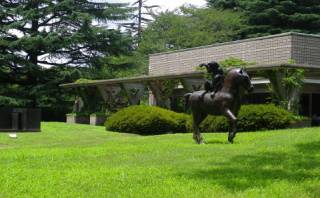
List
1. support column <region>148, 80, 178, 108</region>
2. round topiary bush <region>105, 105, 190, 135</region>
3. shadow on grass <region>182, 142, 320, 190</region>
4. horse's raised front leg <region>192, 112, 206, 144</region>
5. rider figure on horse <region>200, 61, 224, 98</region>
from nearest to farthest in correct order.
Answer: shadow on grass <region>182, 142, 320, 190</region>, rider figure on horse <region>200, 61, 224, 98</region>, horse's raised front leg <region>192, 112, 206, 144</region>, round topiary bush <region>105, 105, 190, 135</region>, support column <region>148, 80, 178, 108</region>

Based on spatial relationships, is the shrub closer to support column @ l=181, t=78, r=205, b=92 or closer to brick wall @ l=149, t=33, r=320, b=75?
brick wall @ l=149, t=33, r=320, b=75

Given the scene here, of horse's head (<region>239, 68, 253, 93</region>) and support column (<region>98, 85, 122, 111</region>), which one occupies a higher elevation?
horse's head (<region>239, 68, 253, 93</region>)

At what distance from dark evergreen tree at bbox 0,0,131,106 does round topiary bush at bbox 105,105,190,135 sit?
19495 millimetres

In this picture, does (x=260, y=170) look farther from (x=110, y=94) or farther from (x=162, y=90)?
(x=110, y=94)

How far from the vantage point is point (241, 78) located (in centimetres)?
1461

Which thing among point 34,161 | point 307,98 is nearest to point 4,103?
point 307,98

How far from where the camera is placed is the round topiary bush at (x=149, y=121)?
A: 24.8 m

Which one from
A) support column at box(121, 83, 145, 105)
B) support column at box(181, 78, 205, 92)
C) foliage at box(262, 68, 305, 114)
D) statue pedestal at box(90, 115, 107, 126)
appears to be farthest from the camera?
statue pedestal at box(90, 115, 107, 126)

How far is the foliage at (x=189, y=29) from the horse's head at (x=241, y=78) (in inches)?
1363

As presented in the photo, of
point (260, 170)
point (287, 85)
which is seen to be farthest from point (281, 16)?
point (260, 170)

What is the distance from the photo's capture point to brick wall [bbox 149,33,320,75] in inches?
1059

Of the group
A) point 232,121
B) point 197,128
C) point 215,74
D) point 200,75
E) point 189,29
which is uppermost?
point 189,29

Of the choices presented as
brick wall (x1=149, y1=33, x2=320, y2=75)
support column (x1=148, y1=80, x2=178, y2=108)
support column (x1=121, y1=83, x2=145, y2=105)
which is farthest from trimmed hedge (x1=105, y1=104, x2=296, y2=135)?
support column (x1=121, y1=83, x2=145, y2=105)

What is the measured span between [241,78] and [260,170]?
15.5ft
